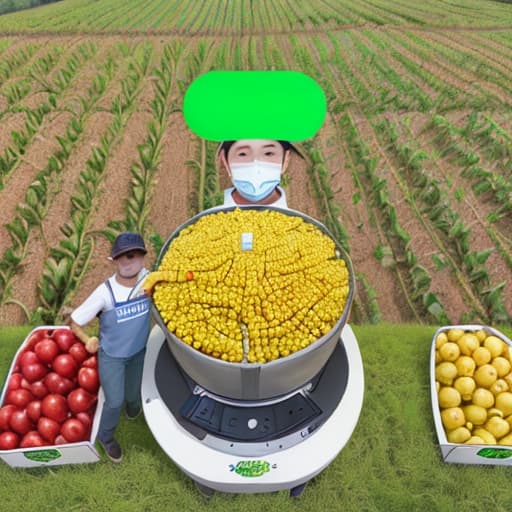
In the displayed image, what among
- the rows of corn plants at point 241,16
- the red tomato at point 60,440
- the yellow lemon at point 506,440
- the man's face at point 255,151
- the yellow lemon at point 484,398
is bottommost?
the yellow lemon at point 506,440

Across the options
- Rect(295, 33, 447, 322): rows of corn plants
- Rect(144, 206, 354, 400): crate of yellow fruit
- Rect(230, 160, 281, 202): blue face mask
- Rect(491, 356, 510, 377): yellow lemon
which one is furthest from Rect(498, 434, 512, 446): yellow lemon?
Rect(230, 160, 281, 202): blue face mask

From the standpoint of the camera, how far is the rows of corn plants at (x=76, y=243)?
338 centimetres

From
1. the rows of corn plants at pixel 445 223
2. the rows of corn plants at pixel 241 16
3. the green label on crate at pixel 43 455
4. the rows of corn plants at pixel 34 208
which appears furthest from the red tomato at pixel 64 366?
the rows of corn plants at pixel 241 16

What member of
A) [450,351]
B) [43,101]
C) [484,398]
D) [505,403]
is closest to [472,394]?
[484,398]

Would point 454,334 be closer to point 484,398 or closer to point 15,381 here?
point 484,398

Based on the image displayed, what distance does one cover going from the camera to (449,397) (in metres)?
2.36

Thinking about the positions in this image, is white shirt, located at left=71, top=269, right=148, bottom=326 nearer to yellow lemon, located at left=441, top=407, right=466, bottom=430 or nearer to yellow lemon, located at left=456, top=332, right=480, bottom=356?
yellow lemon, located at left=441, top=407, right=466, bottom=430

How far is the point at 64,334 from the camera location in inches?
96.3

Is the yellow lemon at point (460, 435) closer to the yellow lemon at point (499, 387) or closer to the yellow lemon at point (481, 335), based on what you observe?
the yellow lemon at point (499, 387)

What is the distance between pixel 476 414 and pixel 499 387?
242 mm

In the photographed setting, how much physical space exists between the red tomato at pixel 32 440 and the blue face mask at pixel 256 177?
1860 mm

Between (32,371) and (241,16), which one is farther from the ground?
(241,16)

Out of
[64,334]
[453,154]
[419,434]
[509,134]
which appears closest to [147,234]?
[64,334]

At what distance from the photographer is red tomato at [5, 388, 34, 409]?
88.8 inches
